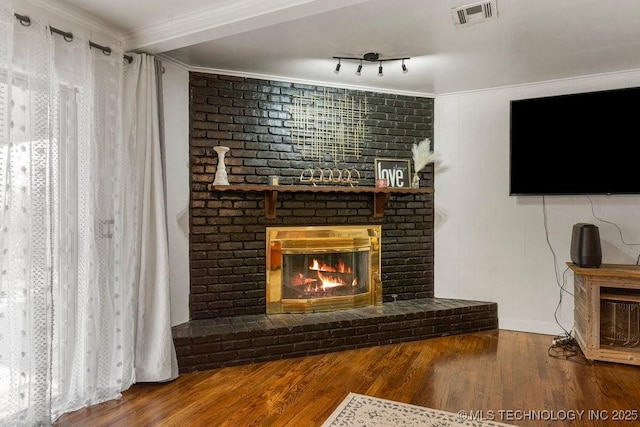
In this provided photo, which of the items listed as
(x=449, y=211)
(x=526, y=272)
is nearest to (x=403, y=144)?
(x=449, y=211)

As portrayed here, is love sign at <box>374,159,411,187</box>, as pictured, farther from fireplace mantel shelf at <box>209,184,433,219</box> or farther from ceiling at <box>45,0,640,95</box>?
ceiling at <box>45,0,640,95</box>

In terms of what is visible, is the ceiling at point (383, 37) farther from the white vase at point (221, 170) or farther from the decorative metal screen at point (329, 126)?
the white vase at point (221, 170)

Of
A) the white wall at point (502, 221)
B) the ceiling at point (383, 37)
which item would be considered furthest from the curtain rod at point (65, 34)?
the white wall at point (502, 221)

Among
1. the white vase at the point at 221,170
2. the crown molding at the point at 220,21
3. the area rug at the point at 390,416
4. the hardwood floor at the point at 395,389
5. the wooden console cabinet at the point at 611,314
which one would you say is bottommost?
the hardwood floor at the point at 395,389

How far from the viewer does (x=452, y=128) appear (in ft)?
12.9

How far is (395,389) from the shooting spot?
2463mm

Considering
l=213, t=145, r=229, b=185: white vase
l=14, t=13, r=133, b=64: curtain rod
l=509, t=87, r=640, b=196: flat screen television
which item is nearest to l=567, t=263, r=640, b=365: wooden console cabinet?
l=509, t=87, r=640, b=196: flat screen television

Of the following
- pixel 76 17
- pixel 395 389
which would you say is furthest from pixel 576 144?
pixel 76 17

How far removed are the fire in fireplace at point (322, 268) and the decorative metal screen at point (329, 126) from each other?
0.69 metres

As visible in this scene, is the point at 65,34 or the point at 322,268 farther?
the point at 322,268

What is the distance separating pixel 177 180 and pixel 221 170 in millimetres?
342

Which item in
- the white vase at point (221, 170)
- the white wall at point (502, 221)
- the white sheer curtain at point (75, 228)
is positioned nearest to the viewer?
the white sheer curtain at point (75, 228)

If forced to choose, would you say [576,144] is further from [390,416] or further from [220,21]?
[220,21]

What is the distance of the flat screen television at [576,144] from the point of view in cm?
315
